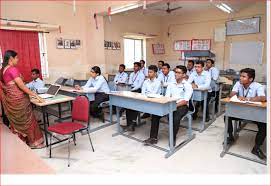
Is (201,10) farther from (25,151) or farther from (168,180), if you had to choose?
(168,180)

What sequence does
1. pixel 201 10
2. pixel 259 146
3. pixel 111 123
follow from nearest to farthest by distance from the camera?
1. pixel 259 146
2. pixel 111 123
3. pixel 201 10

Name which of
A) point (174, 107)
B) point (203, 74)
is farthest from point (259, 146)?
point (203, 74)

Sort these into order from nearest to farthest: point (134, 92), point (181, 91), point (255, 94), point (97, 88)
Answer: point (255, 94) < point (181, 91) < point (134, 92) < point (97, 88)

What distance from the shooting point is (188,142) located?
336 centimetres

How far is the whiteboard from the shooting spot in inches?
242

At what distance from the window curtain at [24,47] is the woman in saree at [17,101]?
220 centimetres

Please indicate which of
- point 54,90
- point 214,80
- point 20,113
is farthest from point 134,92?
point 214,80

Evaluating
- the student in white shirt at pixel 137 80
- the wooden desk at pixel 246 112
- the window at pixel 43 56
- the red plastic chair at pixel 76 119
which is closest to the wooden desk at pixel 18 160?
the red plastic chair at pixel 76 119

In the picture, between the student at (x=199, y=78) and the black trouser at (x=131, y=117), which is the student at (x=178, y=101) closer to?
the black trouser at (x=131, y=117)

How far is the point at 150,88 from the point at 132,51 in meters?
4.00

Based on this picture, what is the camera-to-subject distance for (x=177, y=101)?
3221mm

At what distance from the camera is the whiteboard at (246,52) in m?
6.14

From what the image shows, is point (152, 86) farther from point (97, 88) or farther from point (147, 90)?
point (97, 88)

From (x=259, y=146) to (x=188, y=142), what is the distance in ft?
3.09
